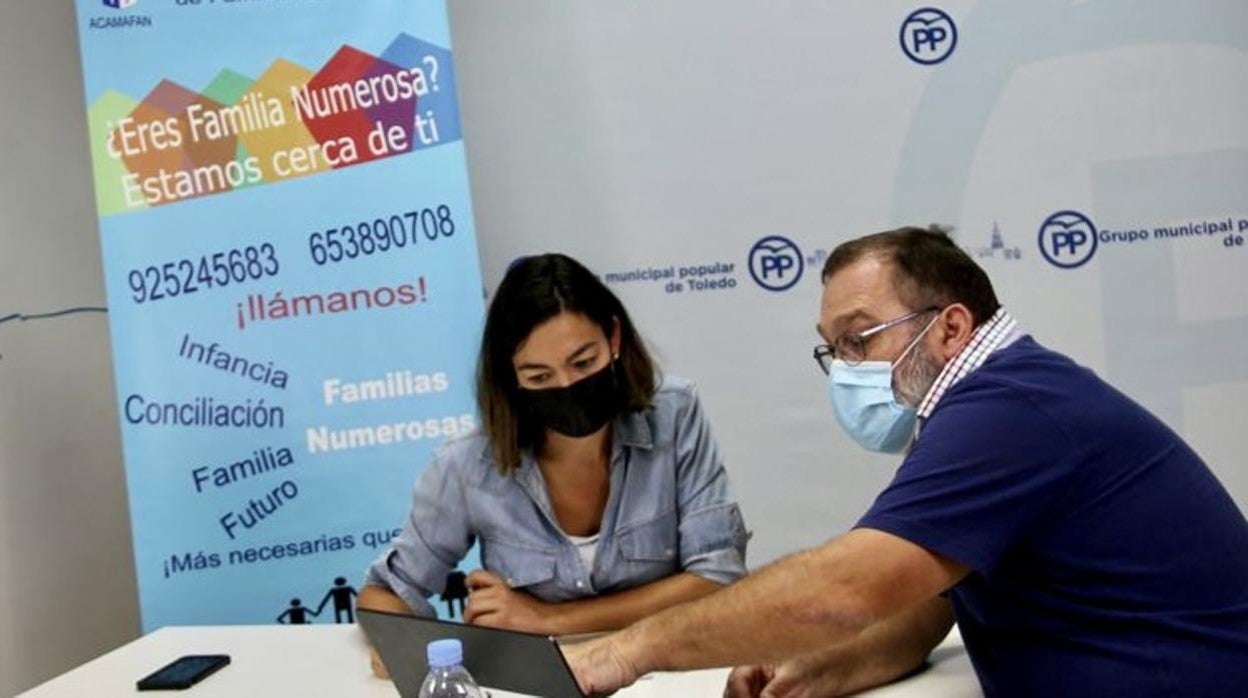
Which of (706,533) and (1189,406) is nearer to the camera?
(706,533)

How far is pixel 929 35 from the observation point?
3.20 metres

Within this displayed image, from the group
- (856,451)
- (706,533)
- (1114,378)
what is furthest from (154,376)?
(1114,378)

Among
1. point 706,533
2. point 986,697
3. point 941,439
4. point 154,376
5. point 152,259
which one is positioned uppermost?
point 152,259

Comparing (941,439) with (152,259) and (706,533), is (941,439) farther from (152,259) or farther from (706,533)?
(152,259)

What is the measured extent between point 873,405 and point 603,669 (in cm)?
59

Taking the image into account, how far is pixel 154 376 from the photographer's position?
3123mm

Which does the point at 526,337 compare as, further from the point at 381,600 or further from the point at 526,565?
the point at 381,600

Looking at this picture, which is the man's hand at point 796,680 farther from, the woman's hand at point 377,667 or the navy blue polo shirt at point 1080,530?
the woman's hand at point 377,667

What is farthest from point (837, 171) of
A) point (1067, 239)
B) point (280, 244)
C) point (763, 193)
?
point (280, 244)

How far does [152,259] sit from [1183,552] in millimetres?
2508

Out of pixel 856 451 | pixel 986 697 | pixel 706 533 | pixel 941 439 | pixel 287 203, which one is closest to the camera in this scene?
pixel 941 439

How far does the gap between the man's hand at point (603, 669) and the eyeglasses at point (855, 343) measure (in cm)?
55

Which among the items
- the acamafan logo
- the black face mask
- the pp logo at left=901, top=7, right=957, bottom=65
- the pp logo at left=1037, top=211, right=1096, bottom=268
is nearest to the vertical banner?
the acamafan logo

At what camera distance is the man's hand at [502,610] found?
7.13 feet
